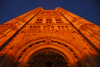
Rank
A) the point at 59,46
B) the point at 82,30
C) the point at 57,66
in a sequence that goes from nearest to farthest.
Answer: the point at 59,46, the point at 82,30, the point at 57,66

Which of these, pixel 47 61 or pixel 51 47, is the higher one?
pixel 47 61

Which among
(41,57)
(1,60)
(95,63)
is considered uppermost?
(41,57)

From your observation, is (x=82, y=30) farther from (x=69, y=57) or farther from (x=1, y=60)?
(x=1, y=60)

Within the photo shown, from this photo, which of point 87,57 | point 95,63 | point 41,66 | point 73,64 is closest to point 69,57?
point 73,64

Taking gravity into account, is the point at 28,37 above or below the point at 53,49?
above

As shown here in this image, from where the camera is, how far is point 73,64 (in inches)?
298

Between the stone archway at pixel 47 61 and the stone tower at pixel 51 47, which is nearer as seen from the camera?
the stone tower at pixel 51 47

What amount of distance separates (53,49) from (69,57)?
2.28m

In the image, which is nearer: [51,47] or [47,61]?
[51,47]

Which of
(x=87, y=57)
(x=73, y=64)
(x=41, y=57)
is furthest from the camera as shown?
(x=41, y=57)

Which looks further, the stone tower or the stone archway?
the stone archway

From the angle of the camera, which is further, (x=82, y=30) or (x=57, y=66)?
(x=57, y=66)

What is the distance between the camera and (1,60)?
6.39 metres

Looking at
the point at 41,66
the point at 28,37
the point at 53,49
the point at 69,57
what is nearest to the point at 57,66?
the point at 41,66
